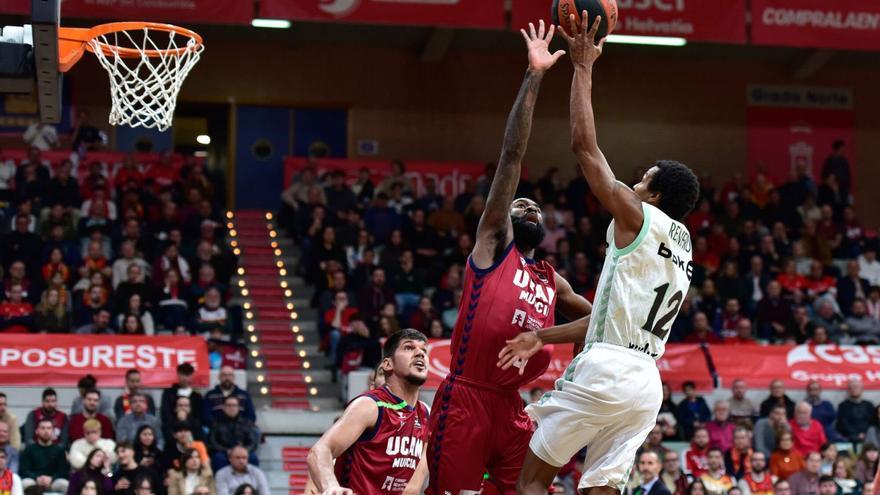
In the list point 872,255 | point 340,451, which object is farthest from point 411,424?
point 872,255

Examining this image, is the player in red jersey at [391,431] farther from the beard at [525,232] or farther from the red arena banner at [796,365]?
the red arena banner at [796,365]

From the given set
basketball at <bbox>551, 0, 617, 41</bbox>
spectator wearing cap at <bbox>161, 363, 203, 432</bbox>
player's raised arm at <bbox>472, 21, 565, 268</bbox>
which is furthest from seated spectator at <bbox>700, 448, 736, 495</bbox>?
basketball at <bbox>551, 0, 617, 41</bbox>

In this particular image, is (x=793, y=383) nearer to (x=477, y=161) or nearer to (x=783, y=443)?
(x=783, y=443)

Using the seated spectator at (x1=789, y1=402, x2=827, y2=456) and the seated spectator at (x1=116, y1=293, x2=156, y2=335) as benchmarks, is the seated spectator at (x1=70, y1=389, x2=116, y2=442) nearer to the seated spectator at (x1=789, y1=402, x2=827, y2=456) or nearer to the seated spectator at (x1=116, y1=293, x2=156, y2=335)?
the seated spectator at (x1=116, y1=293, x2=156, y2=335)

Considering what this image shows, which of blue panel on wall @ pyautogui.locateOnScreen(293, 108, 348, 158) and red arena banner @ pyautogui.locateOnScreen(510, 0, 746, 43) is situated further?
blue panel on wall @ pyautogui.locateOnScreen(293, 108, 348, 158)

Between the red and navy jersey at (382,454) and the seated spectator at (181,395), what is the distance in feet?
25.7

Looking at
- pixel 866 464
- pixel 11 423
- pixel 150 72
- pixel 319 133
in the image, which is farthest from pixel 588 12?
pixel 319 133

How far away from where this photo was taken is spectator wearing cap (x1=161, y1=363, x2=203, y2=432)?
15109 mm

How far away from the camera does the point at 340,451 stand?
722 cm

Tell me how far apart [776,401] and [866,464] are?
1.41 metres

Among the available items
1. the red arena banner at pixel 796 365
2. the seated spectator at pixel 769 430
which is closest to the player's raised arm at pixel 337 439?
the seated spectator at pixel 769 430

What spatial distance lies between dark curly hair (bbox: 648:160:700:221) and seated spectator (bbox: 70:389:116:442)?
9558mm

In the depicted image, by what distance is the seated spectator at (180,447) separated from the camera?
47.1 ft

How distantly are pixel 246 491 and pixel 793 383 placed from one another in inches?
311
